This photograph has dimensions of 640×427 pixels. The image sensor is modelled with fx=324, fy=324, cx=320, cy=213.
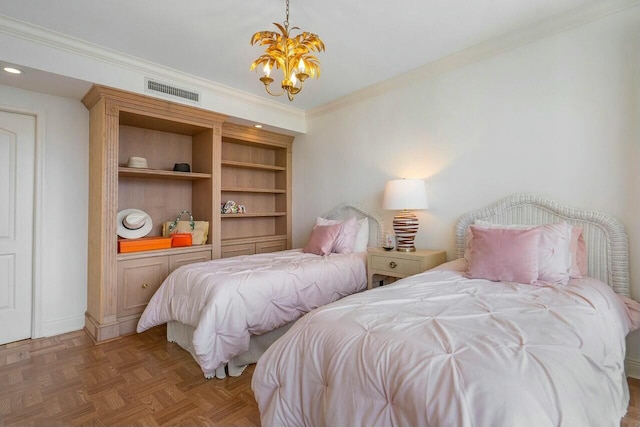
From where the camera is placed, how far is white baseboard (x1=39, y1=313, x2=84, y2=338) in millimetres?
2914

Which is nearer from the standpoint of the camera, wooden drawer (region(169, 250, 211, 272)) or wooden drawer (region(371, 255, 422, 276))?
wooden drawer (region(371, 255, 422, 276))

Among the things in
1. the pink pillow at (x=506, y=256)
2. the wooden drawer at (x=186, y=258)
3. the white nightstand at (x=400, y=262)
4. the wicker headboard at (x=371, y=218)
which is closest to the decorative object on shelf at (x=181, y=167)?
the wooden drawer at (x=186, y=258)

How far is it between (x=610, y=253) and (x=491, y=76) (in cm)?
159

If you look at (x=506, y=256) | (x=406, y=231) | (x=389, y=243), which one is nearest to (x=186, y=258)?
(x=389, y=243)

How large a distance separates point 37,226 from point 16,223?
5.8 inches

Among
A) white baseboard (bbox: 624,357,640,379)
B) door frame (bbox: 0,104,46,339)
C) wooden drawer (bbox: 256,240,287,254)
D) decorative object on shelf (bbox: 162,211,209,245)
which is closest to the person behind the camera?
white baseboard (bbox: 624,357,640,379)

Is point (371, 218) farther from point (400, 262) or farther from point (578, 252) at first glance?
point (578, 252)

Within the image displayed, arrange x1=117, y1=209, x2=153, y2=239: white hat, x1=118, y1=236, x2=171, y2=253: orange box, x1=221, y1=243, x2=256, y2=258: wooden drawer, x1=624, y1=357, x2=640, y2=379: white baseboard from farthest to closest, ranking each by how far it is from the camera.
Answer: x1=221, y1=243, x2=256, y2=258: wooden drawer < x1=117, y1=209, x2=153, y2=239: white hat < x1=118, y1=236, x2=171, y2=253: orange box < x1=624, y1=357, x2=640, y2=379: white baseboard

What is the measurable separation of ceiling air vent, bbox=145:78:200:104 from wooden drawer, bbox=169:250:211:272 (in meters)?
1.57

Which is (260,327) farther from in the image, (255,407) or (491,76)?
(491,76)

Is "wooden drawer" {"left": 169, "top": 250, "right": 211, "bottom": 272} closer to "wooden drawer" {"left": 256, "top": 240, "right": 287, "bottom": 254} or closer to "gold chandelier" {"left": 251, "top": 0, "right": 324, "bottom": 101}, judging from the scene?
"wooden drawer" {"left": 256, "top": 240, "right": 287, "bottom": 254}

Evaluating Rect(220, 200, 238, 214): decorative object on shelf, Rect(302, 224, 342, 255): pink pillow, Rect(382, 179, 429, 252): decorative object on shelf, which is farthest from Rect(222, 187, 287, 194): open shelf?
Rect(382, 179, 429, 252): decorative object on shelf

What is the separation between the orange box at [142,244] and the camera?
301 centimetres

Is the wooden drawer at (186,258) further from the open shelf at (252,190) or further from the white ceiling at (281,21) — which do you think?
the white ceiling at (281,21)
